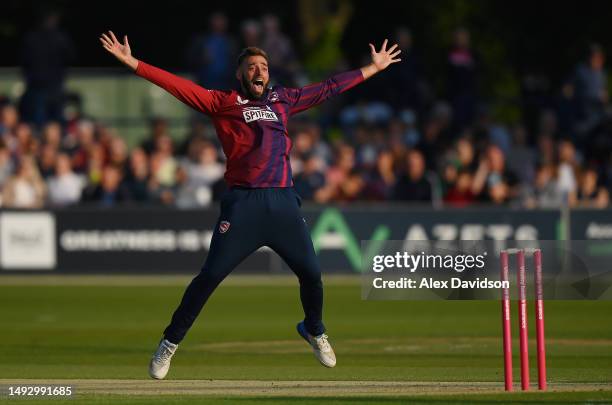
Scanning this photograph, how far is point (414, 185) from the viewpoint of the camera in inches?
963

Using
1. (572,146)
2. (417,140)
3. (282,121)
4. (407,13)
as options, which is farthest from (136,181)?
(282,121)

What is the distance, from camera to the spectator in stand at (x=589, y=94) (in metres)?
27.3

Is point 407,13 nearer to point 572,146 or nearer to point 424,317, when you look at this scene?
point 572,146

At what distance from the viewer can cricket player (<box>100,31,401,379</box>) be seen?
37.6 feet

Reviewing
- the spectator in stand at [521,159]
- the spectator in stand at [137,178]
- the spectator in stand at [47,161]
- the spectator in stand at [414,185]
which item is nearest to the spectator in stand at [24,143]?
the spectator in stand at [47,161]

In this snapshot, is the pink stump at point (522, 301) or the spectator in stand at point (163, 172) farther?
the spectator in stand at point (163, 172)

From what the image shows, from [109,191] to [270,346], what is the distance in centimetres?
982

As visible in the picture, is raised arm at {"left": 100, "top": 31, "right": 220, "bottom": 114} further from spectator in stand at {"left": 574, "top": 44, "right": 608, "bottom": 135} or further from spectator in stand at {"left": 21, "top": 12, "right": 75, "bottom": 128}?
spectator in stand at {"left": 574, "top": 44, "right": 608, "bottom": 135}

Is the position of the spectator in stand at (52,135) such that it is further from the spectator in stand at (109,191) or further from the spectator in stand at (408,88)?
the spectator in stand at (408,88)

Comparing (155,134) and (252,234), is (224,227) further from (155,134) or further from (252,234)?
(155,134)

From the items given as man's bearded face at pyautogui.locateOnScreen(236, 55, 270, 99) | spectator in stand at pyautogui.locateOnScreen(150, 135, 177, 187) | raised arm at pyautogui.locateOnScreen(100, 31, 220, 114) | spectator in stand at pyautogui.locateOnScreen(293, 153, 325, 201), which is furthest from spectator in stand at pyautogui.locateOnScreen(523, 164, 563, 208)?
raised arm at pyautogui.locateOnScreen(100, 31, 220, 114)

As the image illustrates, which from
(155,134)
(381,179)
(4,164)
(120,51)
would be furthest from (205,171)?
(120,51)

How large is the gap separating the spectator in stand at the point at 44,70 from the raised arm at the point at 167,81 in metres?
16.4

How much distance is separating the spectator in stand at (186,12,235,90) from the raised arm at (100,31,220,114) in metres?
15.7
